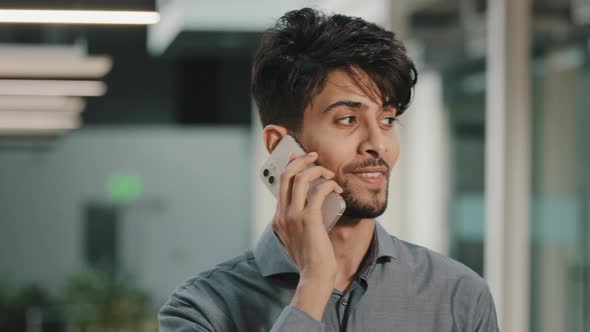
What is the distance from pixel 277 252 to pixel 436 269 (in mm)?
304

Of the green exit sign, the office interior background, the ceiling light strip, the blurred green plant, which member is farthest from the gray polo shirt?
the green exit sign

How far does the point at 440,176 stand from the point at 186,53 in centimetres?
446

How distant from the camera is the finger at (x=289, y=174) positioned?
175cm

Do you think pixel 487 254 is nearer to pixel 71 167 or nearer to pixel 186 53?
pixel 186 53

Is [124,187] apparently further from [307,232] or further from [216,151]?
[307,232]

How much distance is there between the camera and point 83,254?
34.1 ft

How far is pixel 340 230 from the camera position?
1838 mm

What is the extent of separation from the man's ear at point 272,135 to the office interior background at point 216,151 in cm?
30

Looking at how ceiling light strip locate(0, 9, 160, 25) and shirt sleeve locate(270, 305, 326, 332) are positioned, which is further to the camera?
ceiling light strip locate(0, 9, 160, 25)

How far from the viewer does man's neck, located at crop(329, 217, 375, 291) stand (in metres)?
1.84

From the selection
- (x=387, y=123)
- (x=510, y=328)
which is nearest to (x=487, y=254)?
(x=510, y=328)

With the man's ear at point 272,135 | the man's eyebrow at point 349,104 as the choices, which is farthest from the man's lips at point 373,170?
the man's ear at point 272,135

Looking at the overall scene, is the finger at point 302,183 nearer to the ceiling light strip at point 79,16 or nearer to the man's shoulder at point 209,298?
the man's shoulder at point 209,298

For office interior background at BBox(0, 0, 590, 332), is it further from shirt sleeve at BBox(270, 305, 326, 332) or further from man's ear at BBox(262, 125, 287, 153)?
shirt sleeve at BBox(270, 305, 326, 332)
